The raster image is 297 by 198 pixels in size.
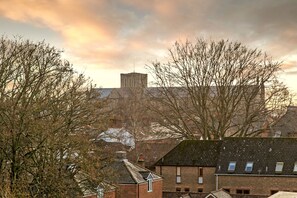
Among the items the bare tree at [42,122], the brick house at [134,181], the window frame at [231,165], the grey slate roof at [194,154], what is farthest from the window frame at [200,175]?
the bare tree at [42,122]

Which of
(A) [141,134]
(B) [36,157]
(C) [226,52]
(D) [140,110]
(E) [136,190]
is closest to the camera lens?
(B) [36,157]

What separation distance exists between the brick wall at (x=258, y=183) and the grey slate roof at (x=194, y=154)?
2.08m

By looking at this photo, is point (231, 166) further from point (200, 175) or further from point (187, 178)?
point (187, 178)

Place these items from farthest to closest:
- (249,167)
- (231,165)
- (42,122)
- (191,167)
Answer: (191,167)
(231,165)
(249,167)
(42,122)

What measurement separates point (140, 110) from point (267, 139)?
101 ft

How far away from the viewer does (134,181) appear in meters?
38.3

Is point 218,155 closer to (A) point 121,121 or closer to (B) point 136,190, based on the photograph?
(B) point 136,190

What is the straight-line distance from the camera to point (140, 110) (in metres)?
74.8

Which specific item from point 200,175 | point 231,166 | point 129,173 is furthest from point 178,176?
point 129,173

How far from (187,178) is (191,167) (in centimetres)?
110

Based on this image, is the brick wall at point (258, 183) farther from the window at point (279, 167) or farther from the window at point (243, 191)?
the window at point (279, 167)

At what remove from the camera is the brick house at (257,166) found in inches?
1703

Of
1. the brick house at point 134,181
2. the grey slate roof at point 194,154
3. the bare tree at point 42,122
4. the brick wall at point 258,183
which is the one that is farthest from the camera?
the grey slate roof at point 194,154

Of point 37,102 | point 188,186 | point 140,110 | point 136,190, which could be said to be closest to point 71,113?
point 37,102
